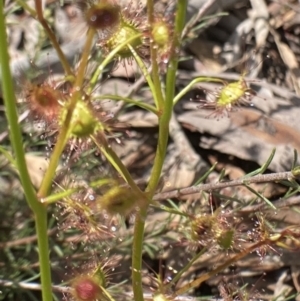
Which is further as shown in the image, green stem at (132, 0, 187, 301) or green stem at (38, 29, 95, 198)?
green stem at (132, 0, 187, 301)

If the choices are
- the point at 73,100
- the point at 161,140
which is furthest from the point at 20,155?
the point at 161,140

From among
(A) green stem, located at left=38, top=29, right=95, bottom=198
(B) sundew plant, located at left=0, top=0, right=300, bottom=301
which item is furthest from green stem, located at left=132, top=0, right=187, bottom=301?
(A) green stem, located at left=38, top=29, right=95, bottom=198

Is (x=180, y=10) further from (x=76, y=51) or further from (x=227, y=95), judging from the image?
(x=76, y=51)

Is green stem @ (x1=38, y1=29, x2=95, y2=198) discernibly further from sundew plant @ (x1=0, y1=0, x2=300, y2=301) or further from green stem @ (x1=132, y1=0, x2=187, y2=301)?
green stem @ (x1=132, y1=0, x2=187, y2=301)

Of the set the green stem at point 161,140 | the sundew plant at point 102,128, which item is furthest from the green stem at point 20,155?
the green stem at point 161,140

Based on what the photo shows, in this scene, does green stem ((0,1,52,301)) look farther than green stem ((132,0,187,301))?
No

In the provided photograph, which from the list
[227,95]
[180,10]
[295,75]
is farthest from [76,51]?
[180,10]

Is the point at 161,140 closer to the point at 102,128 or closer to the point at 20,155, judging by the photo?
the point at 102,128

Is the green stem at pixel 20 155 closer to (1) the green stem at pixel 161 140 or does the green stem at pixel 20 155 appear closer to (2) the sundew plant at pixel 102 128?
(2) the sundew plant at pixel 102 128
